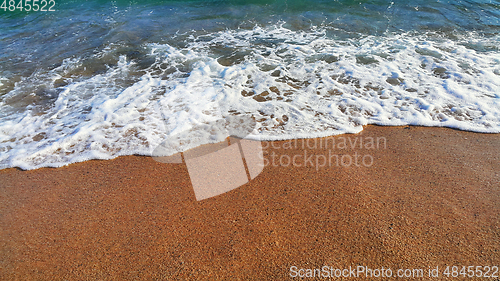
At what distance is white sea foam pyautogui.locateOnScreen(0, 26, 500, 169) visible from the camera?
3.85m

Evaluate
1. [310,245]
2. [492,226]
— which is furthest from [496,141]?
[310,245]

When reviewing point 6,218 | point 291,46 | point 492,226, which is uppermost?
point 291,46

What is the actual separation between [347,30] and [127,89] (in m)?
5.48

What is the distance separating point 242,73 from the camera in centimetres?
542

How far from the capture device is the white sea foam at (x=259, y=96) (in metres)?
3.85

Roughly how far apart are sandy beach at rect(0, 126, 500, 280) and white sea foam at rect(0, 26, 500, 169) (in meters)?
0.44

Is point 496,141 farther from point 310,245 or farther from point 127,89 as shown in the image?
point 127,89

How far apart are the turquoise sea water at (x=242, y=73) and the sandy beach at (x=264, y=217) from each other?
51 centimetres

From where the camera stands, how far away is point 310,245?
2.43 m

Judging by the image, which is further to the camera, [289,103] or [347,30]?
[347,30]
